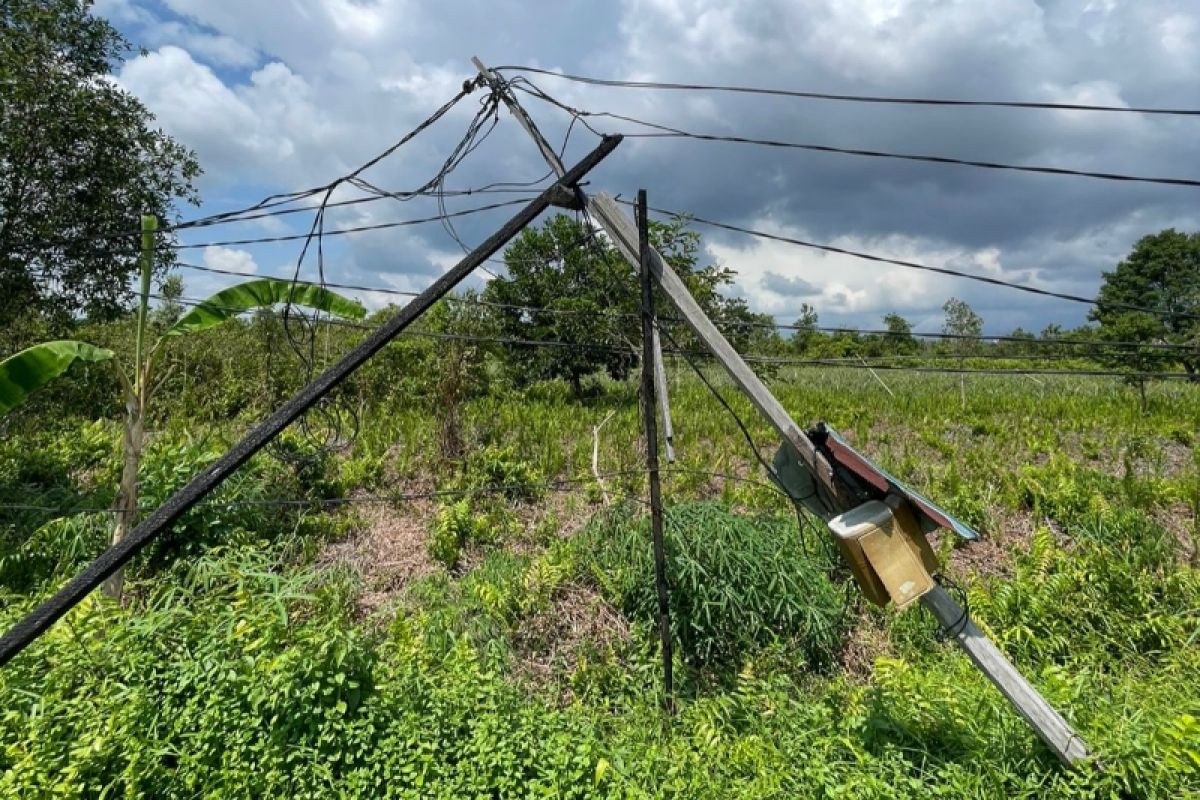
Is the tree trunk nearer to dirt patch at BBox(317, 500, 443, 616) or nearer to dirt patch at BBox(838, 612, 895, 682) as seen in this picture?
dirt patch at BBox(317, 500, 443, 616)

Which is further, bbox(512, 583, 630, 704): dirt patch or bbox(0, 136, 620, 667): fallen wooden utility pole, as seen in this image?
bbox(512, 583, 630, 704): dirt patch

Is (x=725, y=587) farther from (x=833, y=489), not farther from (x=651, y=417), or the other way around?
(x=833, y=489)

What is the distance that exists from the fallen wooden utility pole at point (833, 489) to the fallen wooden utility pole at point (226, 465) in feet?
1.52

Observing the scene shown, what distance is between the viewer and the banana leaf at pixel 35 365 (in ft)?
12.0

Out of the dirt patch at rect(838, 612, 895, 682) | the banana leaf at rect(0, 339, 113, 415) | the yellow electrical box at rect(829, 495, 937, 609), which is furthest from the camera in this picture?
the dirt patch at rect(838, 612, 895, 682)

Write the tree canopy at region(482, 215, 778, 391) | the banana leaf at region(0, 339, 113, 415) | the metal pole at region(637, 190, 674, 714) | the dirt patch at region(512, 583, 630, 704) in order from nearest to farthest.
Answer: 1. the metal pole at region(637, 190, 674, 714)
2. the banana leaf at region(0, 339, 113, 415)
3. the dirt patch at region(512, 583, 630, 704)
4. the tree canopy at region(482, 215, 778, 391)

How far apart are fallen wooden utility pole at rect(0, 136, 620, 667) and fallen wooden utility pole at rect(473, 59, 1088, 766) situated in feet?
1.52

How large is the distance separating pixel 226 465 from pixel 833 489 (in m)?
2.50

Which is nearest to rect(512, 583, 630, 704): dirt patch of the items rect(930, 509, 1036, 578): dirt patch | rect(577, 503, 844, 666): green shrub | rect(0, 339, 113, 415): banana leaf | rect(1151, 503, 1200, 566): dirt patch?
rect(577, 503, 844, 666): green shrub

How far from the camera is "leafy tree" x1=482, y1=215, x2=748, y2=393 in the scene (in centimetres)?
874

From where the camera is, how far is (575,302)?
9.14 m

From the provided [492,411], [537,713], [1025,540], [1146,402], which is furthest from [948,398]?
[537,713]

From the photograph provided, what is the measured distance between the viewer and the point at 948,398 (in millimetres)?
9406

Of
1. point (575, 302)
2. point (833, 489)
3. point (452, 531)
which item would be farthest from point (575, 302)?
point (833, 489)
